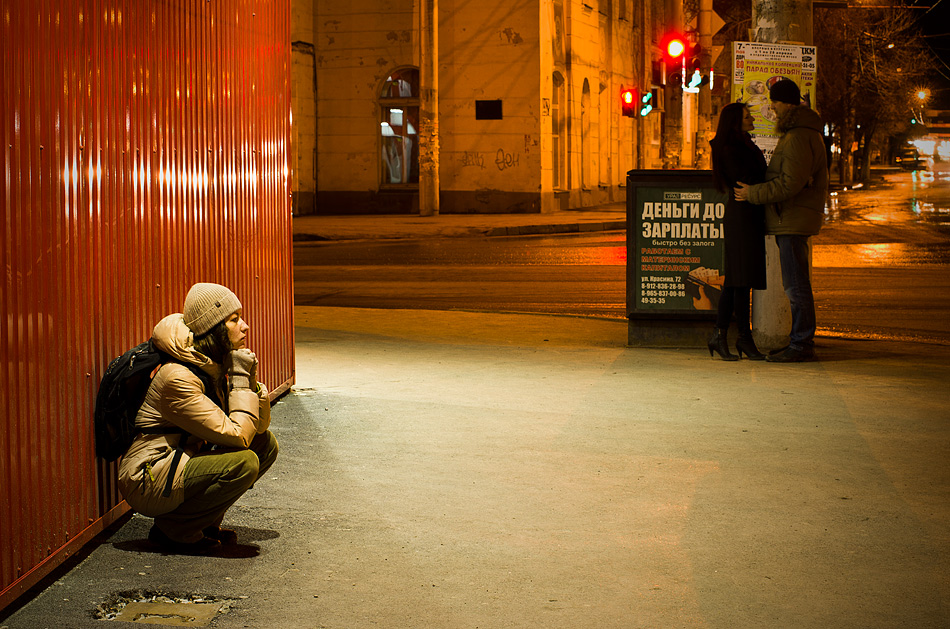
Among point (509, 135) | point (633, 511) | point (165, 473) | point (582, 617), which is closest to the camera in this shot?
point (582, 617)

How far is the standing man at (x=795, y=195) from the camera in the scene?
8.53m

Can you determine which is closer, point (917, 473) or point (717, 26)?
point (917, 473)

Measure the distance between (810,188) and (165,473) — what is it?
5974mm

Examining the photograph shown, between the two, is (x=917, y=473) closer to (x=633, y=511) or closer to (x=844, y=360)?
(x=633, y=511)

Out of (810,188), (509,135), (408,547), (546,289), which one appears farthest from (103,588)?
(509,135)

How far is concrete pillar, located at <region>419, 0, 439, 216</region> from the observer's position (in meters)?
29.1

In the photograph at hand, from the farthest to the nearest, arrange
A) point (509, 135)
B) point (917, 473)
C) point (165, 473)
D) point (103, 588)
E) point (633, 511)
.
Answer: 1. point (509, 135)
2. point (917, 473)
3. point (633, 511)
4. point (165, 473)
5. point (103, 588)

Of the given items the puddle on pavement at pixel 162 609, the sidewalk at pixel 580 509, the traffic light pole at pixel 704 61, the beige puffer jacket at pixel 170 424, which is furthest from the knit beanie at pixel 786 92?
the traffic light pole at pixel 704 61

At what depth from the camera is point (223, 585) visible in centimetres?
410

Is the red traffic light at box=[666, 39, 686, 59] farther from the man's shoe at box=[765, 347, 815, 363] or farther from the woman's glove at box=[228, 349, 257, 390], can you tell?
the woman's glove at box=[228, 349, 257, 390]

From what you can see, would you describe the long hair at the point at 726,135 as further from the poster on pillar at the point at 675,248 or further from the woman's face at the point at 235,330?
the woman's face at the point at 235,330

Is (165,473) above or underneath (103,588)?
above

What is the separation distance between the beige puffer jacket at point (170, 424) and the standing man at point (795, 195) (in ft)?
17.5

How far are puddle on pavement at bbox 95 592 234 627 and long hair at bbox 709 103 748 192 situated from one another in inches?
235
